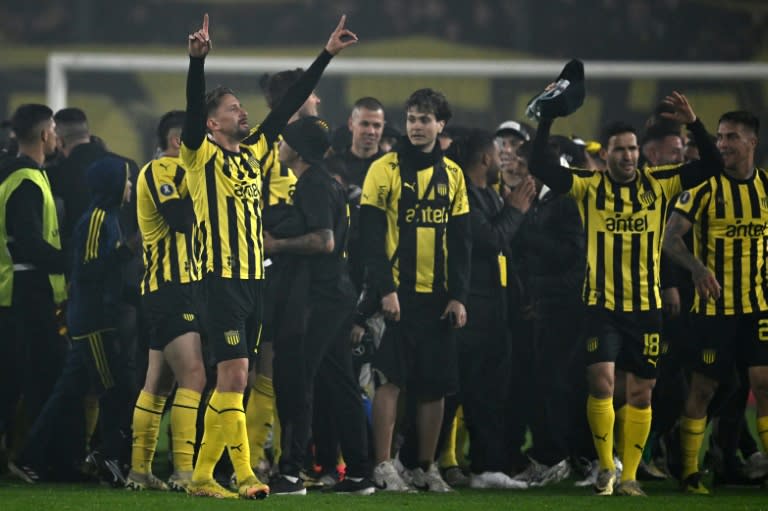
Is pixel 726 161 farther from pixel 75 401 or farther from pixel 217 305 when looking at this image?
pixel 75 401

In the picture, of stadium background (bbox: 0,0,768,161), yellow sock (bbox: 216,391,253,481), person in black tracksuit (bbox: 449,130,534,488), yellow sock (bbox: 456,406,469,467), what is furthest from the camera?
stadium background (bbox: 0,0,768,161)

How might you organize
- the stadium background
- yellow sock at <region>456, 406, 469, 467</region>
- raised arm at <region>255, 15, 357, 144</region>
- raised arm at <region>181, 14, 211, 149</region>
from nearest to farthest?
raised arm at <region>181, 14, 211, 149</region>, raised arm at <region>255, 15, 357, 144</region>, yellow sock at <region>456, 406, 469, 467</region>, the stadium background

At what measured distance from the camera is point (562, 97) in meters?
8.47

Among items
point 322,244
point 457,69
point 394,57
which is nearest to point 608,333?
point 322,244

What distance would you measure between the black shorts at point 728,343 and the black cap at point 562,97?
5.11 feet

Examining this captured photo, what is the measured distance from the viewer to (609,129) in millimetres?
9109

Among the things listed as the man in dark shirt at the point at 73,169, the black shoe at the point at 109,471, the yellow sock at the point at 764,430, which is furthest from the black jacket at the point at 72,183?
the yellow sock at the point at 764,430

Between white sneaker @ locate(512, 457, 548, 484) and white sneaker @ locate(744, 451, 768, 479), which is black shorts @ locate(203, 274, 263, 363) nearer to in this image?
white sneaker @ locate(512, 457, 548, 484)

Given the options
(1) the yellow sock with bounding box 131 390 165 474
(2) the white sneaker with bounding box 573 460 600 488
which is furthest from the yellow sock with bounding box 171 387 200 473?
(2) the white sneaker with bounding box 573 460 600 488

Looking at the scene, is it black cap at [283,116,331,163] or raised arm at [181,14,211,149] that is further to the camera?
black cap at [283,116,331,163]

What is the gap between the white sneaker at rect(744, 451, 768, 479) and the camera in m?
9.37

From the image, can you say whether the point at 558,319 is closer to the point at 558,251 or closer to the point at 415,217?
the point at 558,251

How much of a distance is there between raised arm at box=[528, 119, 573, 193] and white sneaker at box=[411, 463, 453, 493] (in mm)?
1719

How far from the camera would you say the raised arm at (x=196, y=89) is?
24.6ft
